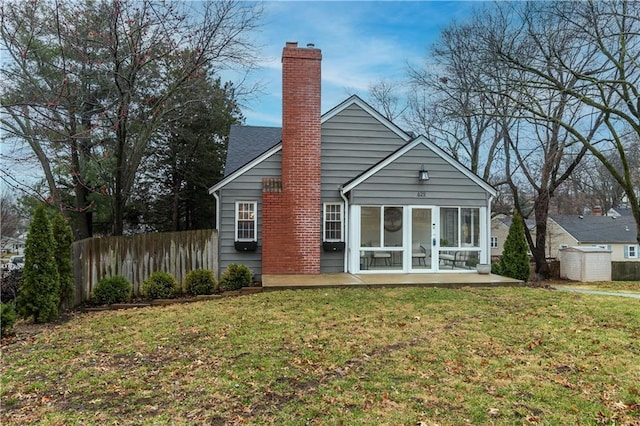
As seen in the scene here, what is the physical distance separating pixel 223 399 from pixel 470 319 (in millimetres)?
→ 4599

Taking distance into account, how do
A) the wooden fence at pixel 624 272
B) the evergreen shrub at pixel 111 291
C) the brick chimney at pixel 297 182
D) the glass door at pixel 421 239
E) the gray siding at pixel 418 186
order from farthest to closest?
the wooden fence at pixel 624 272 → the glass door at pixel 421 239 → the gray siding at pixel 418 186 → the brick chimney at pixel 297 182 → the evergreen shrub at pixel 111 291

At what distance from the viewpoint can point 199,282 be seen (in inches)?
375

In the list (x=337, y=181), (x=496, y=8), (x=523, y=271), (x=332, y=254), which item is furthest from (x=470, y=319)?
(x=496, y=8)

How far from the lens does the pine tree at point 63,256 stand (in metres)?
7.89

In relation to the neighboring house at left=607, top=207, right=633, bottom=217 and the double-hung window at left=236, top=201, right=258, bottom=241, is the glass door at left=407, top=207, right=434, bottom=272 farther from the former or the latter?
the neighboring house at left=607, top=207, right=633, bottom=217

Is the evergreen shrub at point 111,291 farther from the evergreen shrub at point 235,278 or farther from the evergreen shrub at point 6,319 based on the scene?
the evergreen shrub at point 6,319

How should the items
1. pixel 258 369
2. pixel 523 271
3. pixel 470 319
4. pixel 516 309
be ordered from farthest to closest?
pixel 523 271, pixel 516 309, pixel 470 319, pixel 258 369

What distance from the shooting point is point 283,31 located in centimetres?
1226

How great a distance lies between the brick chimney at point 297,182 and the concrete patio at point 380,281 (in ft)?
2.05

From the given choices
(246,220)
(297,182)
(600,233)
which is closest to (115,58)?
(246,220)

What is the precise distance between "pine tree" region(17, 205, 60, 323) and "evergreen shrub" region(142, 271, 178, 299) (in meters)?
1.91

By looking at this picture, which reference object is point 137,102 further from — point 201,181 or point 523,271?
point 523,271

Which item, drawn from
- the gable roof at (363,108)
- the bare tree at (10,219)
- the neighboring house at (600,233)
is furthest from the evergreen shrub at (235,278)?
the neighboring house at (600,233)

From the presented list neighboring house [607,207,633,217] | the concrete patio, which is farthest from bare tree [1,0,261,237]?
neighboring house [607,207,633,217]
